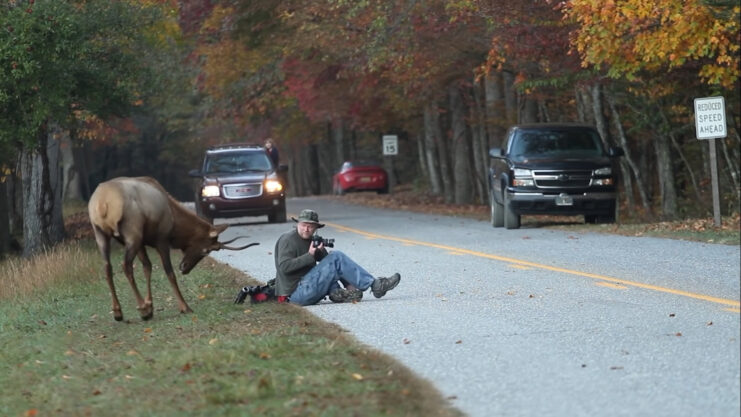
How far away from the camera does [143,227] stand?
44.9ft

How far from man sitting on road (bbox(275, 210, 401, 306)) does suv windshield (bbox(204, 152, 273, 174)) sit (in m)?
19.8

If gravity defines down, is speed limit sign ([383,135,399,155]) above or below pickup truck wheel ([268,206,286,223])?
above

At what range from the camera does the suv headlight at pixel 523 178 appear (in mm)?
26953

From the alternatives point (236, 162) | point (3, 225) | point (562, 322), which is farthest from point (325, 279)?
point (3, 225)

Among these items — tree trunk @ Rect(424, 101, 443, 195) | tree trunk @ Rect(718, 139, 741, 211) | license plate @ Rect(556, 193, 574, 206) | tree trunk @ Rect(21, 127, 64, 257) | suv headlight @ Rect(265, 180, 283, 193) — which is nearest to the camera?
license plate @ Rect(556, 193, 574, 206)

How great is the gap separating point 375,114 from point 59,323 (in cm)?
3875

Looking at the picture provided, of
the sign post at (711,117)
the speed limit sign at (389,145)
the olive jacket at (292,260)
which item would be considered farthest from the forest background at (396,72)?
the olive jacket at (292,260)

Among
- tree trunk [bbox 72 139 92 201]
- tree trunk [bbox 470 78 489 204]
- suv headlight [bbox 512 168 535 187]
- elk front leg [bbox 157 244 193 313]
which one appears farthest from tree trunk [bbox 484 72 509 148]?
elk front leg [bbox 157 244 193 313]

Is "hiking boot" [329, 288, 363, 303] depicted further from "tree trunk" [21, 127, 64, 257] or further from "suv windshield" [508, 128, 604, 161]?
"tree trunk" [21, 127, 64, 257]

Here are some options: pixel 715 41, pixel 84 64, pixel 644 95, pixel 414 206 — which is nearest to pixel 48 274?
pixel 84 64

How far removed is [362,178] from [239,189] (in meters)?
25.5

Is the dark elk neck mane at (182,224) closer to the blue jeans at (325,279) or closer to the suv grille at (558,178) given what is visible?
the blue jeans at (325,279)

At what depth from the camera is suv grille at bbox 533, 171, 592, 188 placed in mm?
26891

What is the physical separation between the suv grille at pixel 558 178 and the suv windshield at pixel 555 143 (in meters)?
0.70
